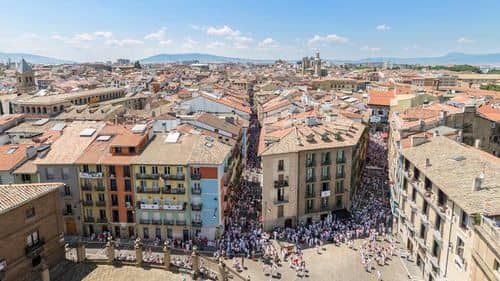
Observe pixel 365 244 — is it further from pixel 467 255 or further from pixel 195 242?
pixel 195 242

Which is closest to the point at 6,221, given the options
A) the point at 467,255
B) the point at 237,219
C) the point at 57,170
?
the point at 57,170

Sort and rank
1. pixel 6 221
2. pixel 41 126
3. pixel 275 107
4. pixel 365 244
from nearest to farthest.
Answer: pixel 6 221
pixel 365 244
pixel 41 126
pixel 275 107

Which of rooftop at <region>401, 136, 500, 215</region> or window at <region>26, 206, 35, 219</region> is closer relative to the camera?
rooftop at <region>401, 136, 500, 215</region>

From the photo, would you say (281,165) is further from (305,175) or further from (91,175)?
(91,175)

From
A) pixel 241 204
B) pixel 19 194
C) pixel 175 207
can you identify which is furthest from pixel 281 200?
pixel 19 194

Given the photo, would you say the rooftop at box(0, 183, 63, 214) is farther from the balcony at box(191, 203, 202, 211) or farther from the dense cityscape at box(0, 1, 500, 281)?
the balcony at box(191, 203, 202, 211)

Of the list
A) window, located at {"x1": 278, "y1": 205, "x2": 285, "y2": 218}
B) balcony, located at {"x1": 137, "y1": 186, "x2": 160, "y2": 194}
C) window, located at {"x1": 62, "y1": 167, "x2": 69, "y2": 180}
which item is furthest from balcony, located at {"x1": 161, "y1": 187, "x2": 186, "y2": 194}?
window, located at {"x1": 278, "y1": 205, "x2": 285, "y2": 218}

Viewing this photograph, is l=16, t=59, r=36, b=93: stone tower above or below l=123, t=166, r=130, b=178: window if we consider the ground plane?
above
